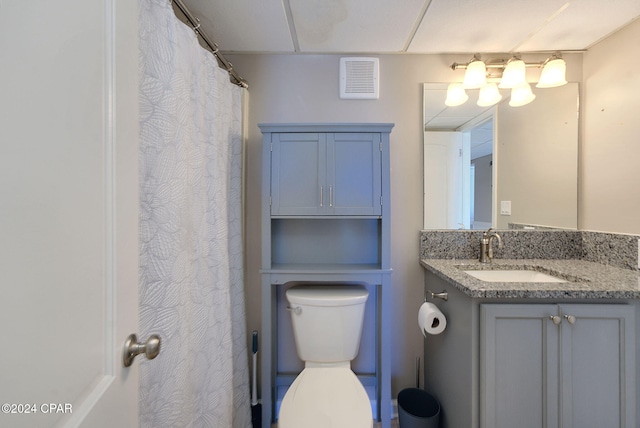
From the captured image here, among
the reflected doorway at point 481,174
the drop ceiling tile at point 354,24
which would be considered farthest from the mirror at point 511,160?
the drop ceiling tile at point 354,24

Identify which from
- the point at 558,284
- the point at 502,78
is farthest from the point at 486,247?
the point at 502,78

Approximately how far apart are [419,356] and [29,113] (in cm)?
189

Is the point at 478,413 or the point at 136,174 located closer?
the point at 136,174

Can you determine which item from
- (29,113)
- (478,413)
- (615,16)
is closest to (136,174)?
(29,113)

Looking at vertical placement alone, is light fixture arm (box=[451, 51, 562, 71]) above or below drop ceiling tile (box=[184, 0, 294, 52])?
below

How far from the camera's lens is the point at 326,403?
111cm

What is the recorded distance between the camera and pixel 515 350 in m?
1.03

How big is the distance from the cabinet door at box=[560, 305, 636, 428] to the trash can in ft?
1.71

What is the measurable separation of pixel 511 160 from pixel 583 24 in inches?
28.0

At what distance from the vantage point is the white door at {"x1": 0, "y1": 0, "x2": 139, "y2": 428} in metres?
0.33

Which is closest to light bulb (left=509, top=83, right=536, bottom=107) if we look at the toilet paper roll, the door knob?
the toilet paper roll

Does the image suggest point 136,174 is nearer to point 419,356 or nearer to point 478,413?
point 478,413

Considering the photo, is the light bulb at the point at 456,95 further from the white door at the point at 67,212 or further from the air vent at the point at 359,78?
the white door at the point at 67,212

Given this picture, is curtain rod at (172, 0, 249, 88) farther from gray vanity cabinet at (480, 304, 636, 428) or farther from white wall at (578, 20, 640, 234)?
white wall at (578, 20, 640, 234)
